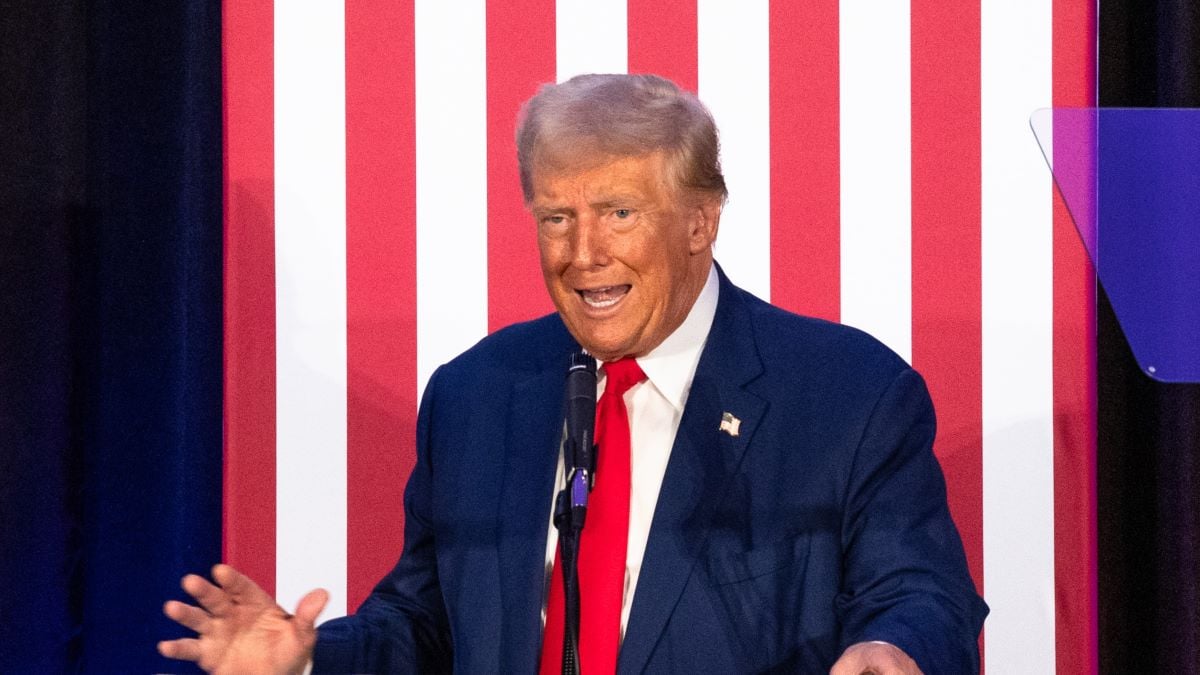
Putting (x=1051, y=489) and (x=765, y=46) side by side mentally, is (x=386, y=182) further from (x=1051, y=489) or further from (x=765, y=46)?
(x=1051, y=489)

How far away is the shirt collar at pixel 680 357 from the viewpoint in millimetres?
2000

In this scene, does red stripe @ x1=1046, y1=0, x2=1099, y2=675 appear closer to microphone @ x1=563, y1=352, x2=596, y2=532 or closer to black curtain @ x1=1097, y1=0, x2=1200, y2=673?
black curtain @ x1=1097, y1=0, x2=1200, y2=673

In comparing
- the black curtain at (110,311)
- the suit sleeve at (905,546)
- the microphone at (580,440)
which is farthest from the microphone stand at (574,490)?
the black curtain at (110,311)

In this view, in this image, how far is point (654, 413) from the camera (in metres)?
2.00

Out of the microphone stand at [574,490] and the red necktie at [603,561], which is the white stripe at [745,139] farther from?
the microphone stand at [574,490]

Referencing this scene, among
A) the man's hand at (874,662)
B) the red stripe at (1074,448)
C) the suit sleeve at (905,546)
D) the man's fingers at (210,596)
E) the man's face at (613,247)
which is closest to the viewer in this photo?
the man's hand at (874,662)

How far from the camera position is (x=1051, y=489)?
258cm

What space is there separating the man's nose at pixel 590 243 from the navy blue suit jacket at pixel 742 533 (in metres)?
0.20

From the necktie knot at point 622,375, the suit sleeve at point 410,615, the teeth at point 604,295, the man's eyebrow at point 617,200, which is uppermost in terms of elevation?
the man's eyebrow at point 617,200

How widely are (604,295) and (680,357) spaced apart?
145 mm

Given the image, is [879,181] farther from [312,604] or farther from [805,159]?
[312,604]

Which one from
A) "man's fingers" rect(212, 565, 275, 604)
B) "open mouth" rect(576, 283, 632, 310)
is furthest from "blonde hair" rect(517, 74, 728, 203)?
"man's fingers" rect(212, 565, 275, 604)

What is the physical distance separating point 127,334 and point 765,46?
129 cm

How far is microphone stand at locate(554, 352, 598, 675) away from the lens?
1.52m
